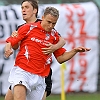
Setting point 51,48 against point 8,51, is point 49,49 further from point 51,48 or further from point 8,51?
point 8,51

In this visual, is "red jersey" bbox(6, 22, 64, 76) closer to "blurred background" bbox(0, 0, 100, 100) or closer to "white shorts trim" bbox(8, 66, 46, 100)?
"white shorts trim" bbox(8, 66, 46, 100)

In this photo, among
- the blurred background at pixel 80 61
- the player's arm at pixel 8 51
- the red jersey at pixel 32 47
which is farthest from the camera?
the blurred background at pixel 80 61

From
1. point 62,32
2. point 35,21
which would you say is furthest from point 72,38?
point 35,21

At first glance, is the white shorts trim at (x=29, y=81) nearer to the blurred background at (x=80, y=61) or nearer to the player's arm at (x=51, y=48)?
the player's arm at (x=51, y=48)

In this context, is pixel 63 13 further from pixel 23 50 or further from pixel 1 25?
pixel 23 50

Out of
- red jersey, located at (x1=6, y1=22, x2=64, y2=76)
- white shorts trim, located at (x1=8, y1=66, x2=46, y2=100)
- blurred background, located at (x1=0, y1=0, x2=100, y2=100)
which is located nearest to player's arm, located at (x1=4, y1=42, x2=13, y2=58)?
red jersey, located at (x1=6, y1=22, x2=64, y2=76)

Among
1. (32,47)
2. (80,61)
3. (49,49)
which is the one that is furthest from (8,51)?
(80,61)

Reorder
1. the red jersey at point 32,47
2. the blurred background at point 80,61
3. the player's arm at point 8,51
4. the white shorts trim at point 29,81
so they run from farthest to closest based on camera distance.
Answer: the blurred background at point 80,61
the red jersey at point 32,47
the white shorts trim at point 29,81
the player's arm at point 8,51

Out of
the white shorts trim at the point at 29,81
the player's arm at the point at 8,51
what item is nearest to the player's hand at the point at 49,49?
the white shorts trim at the point at 29,81

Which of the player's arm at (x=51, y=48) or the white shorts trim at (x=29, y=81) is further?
the player's arm at (x=51, y=48)

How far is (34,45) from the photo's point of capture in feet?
24.1

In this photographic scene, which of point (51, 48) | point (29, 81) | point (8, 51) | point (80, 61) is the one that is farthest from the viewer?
point (80, 61)

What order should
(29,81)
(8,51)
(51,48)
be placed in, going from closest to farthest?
1. (8,51)
2. (29,81)
3. (51,48)

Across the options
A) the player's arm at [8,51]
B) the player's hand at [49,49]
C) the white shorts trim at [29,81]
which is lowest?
the white shorts trim at [29,81]
